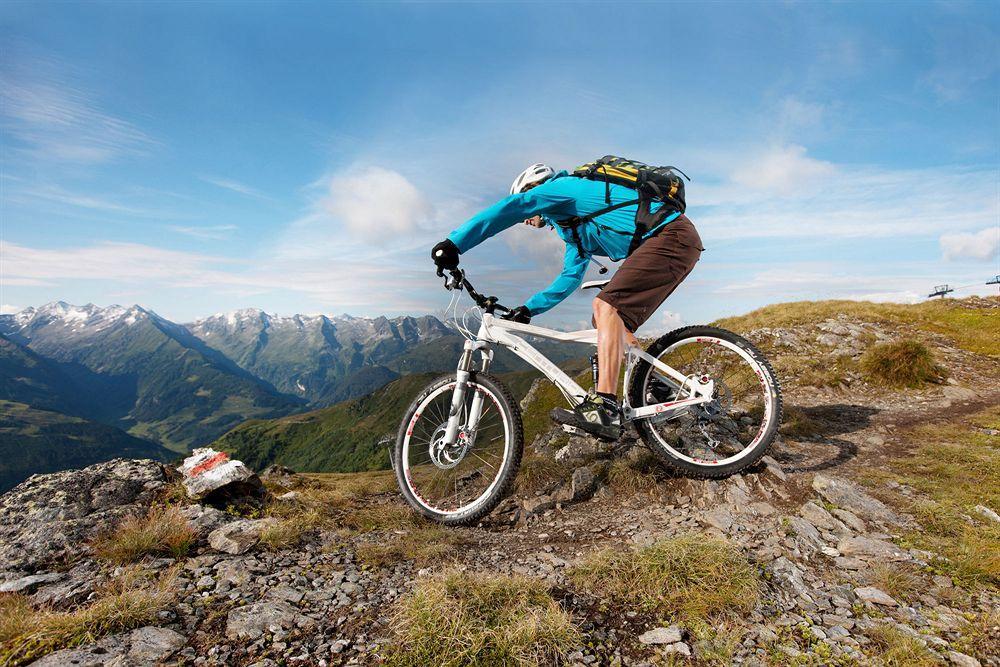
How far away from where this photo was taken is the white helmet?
582cm

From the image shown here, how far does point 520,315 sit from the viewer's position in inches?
253

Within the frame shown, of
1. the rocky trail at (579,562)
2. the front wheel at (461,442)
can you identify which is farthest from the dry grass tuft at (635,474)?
the front wheel at (461,442)

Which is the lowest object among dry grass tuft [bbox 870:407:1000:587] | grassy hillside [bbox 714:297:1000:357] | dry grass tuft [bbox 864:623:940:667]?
dry grass tuft [bbox 870:407:1000:587]

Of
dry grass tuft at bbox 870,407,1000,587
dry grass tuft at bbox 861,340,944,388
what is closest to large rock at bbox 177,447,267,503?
dry grass tuft at bbox 870,407,1000,587

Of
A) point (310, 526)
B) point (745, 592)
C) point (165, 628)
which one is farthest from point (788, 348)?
point (165, 628)

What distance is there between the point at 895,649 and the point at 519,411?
3922 mm

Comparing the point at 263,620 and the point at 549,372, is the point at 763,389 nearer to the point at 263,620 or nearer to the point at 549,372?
the point at 549,372

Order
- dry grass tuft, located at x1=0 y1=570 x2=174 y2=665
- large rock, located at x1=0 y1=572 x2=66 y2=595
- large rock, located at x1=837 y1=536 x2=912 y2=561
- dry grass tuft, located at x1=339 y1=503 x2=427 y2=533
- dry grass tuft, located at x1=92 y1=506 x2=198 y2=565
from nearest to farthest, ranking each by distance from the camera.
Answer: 1. dry grass tuft, located at x1=0 y1=570 x2=174 y2=665
2. large rock, located at x1=0 y1=572 x2=66 y2=595
3. large rock, located at x1=837 y1=536 x2=912 y2=561
4. dry grass tuft, located at x1=92 y1=506 x2=198 y2=565
5. dry grass tuft, located at x1=339 y1=503 x2=427 y2=533

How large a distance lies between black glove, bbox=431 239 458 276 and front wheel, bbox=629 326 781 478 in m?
2.87

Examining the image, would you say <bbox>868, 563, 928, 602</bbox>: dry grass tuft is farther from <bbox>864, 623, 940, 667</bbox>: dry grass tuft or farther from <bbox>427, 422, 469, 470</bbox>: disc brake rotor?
<bbox>427, 422, 469, 470</bbox>: disc brake rotor

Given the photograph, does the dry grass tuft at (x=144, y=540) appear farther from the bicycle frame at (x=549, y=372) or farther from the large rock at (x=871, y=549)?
the large rock at (x=871, y=549)

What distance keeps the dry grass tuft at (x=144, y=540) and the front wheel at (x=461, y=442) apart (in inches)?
95.5

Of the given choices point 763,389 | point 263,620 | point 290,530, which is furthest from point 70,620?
point 763,389

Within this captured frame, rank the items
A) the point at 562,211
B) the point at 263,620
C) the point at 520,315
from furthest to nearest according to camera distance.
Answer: the point at 520,315 < the point at 562,211 < the point at 263,620
